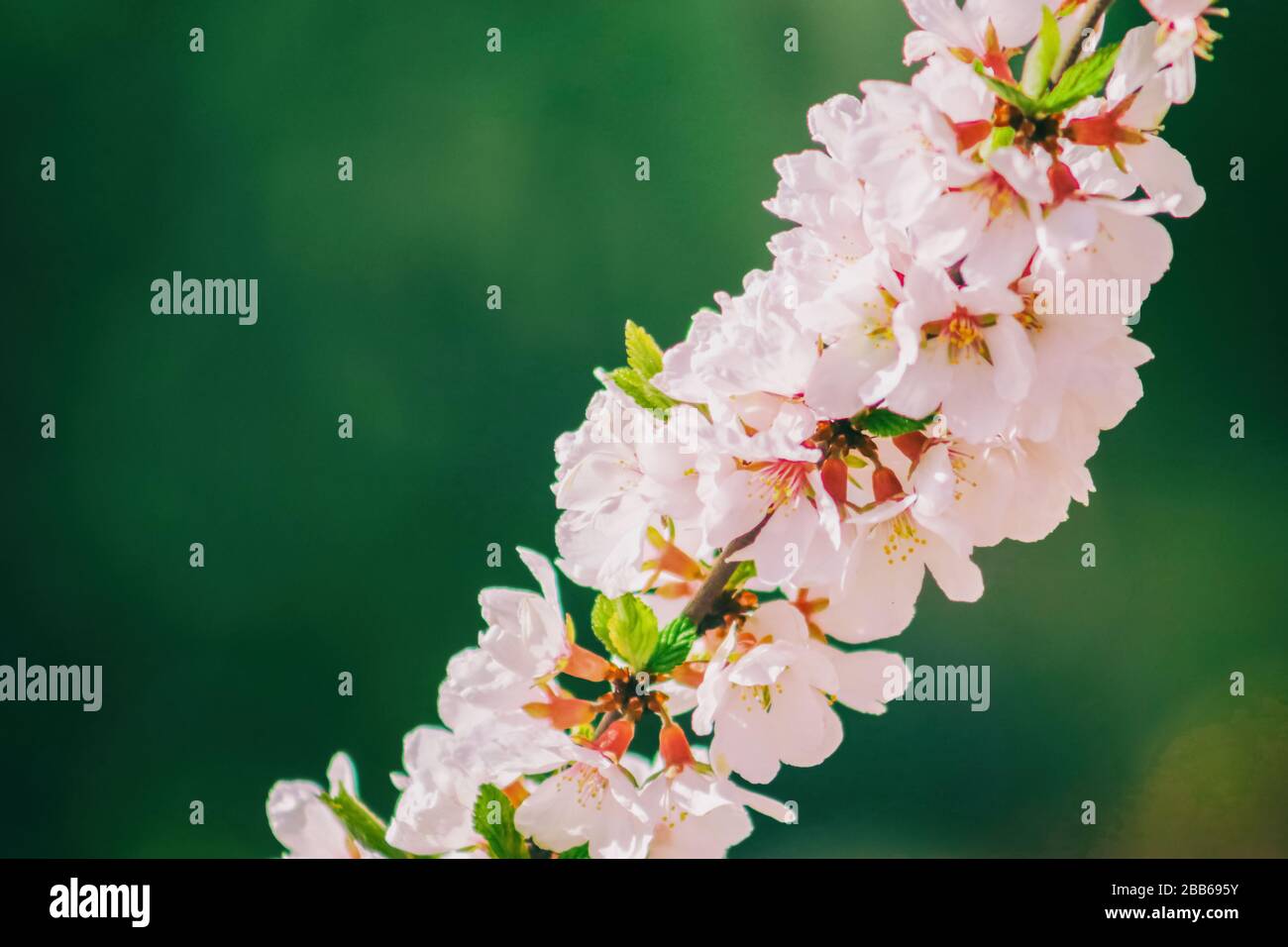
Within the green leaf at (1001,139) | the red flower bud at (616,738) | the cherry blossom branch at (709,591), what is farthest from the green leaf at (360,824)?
the green leaf at (1001,139)

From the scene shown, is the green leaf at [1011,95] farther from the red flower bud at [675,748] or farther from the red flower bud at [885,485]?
the red flower bud at [675,748]

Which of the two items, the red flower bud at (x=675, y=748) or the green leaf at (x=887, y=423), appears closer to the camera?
the green leaf at (x=887, y=423)

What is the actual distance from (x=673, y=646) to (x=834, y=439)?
179 mm

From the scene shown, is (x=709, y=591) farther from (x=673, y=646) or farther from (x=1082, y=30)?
(x=1082, y=30)

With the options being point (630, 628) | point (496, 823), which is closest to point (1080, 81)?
point (630, 628)

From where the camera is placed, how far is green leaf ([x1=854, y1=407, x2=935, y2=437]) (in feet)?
2.43

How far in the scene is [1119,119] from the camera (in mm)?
728

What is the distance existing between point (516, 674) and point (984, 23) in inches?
21.4

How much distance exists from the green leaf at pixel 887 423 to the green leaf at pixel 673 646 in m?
0.19

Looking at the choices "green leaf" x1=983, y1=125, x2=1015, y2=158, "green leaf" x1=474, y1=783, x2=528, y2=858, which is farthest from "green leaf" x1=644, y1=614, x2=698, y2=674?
"green leaf" x1=983, y1=125, x2=1015, y2=158

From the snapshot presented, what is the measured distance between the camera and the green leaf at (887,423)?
0.74 m

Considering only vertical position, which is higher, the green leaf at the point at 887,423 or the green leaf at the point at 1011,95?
the green leaf at the point at 1011,95

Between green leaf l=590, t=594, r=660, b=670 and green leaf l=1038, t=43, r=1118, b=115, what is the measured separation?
1.33ft
